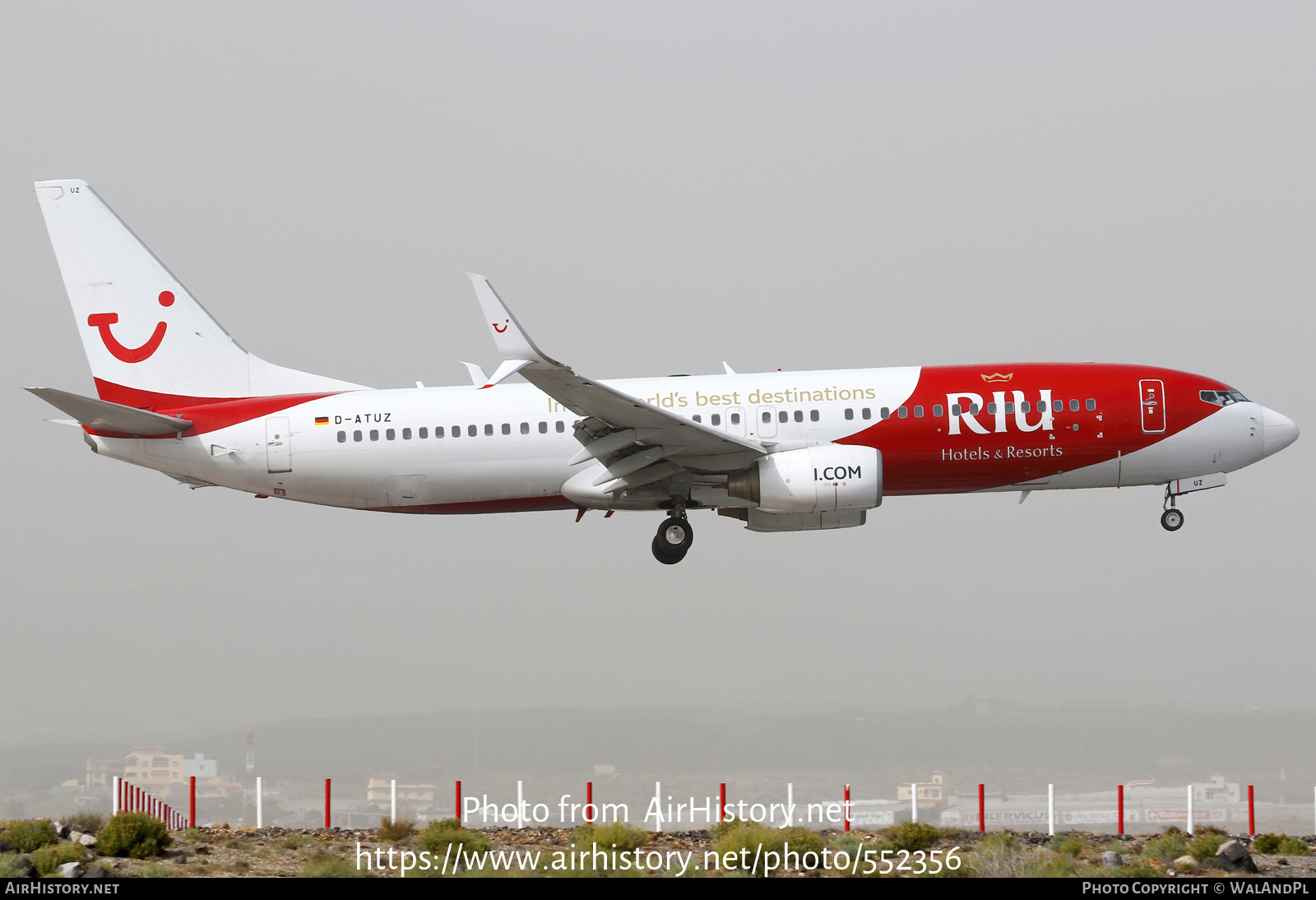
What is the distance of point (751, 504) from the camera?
28094mm

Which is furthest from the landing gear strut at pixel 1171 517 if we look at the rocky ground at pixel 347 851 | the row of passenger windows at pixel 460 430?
the row of passenger windows at pixel 460 430

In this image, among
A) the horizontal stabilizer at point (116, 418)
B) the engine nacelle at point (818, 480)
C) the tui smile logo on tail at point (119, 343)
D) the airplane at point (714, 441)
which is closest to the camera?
the engine nacelle at point (818, 480)

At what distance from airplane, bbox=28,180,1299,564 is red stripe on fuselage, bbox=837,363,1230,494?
1.6 inches

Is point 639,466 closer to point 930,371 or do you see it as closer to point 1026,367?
point 930,371

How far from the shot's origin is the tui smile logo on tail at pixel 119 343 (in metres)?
31.1

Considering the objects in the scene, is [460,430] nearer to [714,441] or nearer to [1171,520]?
[714,441]

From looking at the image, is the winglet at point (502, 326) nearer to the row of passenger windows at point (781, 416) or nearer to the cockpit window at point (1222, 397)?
the row of passenger windows at point (781, 416)

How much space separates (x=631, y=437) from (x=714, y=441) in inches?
72.4

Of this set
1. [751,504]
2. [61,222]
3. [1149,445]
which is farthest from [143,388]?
[1149,445]

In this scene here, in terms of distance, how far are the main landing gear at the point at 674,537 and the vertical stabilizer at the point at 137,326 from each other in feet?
28.1

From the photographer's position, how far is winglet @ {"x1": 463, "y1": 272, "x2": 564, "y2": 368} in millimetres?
23500

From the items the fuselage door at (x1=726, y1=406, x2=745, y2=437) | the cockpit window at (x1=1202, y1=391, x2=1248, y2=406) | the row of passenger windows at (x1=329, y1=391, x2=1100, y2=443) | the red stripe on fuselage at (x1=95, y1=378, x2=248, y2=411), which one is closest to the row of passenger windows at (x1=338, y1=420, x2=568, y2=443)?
the row of passenger windows at (x1=329, y1=391, x2=1100, y2=443)

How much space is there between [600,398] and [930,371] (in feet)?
27.5

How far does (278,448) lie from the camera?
1156 inches
